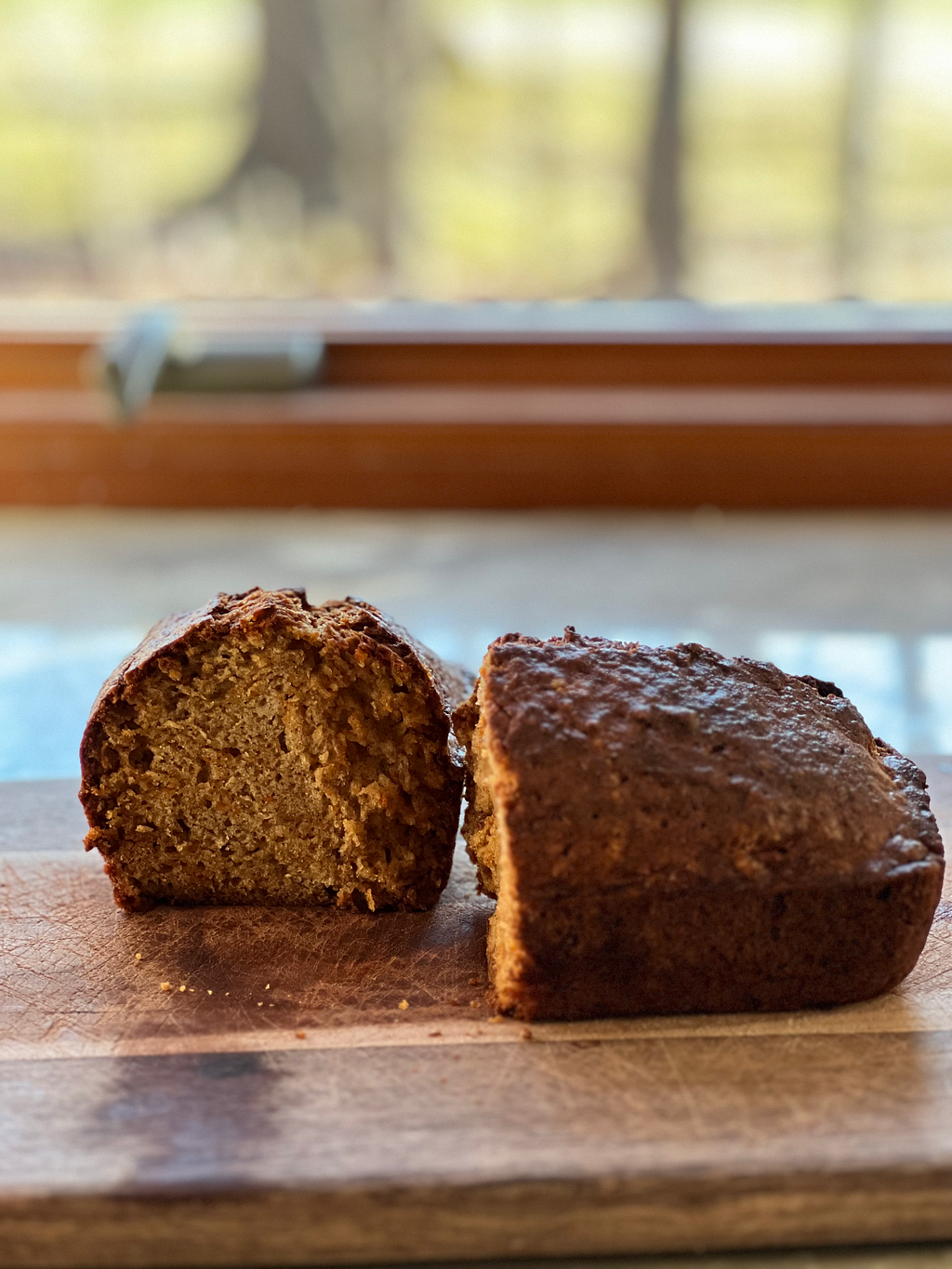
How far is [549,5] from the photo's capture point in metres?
3.90

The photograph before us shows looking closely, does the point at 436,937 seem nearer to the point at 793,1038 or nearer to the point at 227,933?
the point at 227,933

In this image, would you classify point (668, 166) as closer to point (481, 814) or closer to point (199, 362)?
point (199, 362)

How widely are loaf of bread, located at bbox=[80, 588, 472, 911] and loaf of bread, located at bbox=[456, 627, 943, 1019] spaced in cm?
22

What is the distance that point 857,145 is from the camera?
→ 4031 millimetres

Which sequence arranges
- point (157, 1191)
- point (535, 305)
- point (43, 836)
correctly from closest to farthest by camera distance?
point (157, 1191), point (43, 836), point (535, 305)

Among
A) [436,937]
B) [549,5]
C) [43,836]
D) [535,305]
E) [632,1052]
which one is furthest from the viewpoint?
[535,305]

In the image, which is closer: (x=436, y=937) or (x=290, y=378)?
(x=436, y=937)

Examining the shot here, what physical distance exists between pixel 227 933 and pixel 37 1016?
274 millimetres

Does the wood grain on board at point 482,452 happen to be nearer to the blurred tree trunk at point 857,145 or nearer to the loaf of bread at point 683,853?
the blurred tree trunk at point 857,145

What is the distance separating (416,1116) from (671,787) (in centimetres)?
46

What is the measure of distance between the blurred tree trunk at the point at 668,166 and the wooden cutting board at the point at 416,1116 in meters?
2.83

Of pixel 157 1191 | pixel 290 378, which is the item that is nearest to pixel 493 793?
pixel 157 1191

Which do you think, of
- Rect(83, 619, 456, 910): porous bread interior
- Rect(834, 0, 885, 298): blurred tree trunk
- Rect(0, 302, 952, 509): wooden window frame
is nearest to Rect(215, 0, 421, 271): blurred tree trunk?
Rect(0, 302, 952, 509): wooden window frame

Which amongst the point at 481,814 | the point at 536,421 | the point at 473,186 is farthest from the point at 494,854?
the point at 473,186
